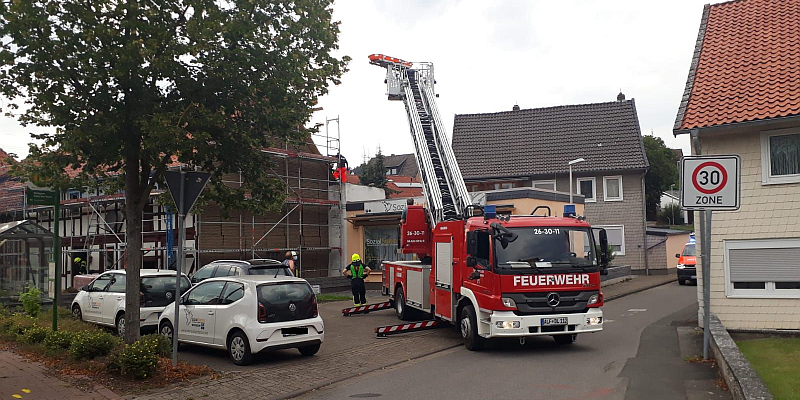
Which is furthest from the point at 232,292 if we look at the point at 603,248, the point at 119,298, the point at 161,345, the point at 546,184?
the point at 546,184

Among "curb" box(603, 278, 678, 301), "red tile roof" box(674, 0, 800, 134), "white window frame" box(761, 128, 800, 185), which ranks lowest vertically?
"curb" box(603, 278, 678, 301)

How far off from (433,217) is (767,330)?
7.94 metres

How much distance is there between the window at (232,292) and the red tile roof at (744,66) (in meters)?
9.21

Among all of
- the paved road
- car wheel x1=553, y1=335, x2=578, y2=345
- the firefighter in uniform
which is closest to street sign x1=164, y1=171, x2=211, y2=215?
the paved road

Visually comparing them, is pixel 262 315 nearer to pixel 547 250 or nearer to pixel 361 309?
pixel 547 250

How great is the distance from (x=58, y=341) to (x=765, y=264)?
13.4m

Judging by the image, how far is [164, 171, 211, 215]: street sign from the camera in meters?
9.97

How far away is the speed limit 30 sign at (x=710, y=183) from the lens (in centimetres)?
991

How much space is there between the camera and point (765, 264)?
13.6 meters

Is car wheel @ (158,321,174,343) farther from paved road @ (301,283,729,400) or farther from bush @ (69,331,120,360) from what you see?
paved road @ (301,283,729,400)

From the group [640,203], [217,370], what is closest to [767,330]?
[217,370]

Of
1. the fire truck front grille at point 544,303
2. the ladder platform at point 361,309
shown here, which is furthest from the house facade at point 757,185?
the ladder platform at point 361,309

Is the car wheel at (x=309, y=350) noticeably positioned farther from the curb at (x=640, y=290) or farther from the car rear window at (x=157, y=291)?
the curb at (x=640, y=290)

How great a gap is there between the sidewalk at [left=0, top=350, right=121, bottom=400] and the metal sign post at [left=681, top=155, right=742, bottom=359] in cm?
846
